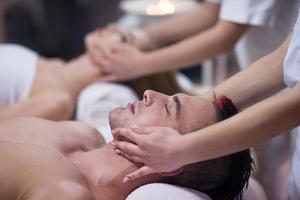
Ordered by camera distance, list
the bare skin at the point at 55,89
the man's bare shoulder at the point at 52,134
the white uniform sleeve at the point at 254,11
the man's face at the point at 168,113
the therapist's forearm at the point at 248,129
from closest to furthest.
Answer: the therapist's forearm at the point at 248,129 → the man's face at the point at 168,113 → the man's bare shoulder at the point at 52,134 → the white uniform sleeve at the point at 254,11 → the bare skin at the point at 55,89

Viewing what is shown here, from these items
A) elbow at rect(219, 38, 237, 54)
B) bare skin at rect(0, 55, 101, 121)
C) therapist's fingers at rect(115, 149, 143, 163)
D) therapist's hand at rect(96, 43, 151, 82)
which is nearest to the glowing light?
therapist's hand at rect(96, 43, 151, 82)

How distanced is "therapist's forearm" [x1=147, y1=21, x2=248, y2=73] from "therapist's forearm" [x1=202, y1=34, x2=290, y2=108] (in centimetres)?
35

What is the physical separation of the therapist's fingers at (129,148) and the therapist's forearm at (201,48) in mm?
684

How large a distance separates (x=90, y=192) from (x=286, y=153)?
2.47 ft

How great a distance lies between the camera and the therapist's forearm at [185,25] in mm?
2111

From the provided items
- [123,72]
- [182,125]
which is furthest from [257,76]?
[123,72]

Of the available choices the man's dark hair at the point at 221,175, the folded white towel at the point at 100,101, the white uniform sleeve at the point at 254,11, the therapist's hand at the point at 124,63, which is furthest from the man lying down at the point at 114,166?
the therapist's hand at the point at 124,63

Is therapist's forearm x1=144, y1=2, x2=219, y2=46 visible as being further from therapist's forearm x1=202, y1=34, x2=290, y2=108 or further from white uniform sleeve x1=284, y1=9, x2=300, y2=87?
white uniform sleeve x1=284, y1=9, x2=300, y2=87

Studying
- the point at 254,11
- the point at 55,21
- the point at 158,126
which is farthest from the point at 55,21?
the point at 158,126

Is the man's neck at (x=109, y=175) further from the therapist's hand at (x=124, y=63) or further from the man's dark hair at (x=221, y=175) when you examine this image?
the therapist's hand at (x=124, y=63)

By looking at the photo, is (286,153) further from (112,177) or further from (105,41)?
(105,41)

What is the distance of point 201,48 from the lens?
1.84 meters

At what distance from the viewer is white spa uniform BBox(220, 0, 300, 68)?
1592 millimetres

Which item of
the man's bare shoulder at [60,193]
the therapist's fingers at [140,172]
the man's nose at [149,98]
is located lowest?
the man's bare shoulder at [60,193]
